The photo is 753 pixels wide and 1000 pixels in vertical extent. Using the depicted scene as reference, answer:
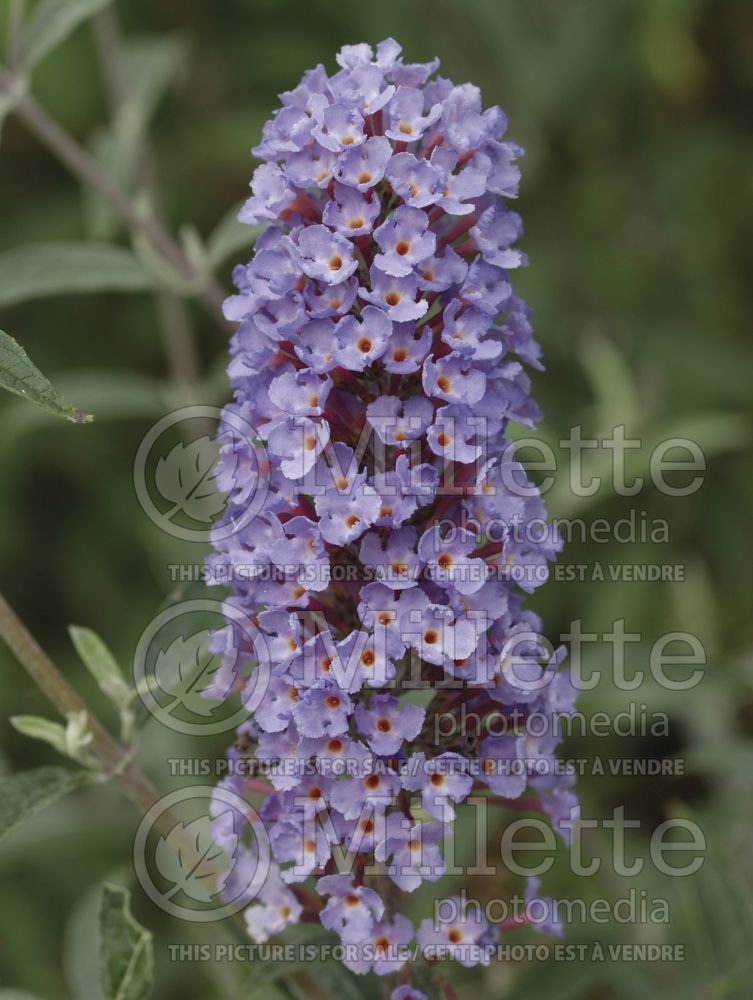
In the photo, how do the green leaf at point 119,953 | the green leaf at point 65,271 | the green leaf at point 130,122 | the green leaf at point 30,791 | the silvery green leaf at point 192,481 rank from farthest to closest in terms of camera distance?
the green leaf at point 130,122, the silvery green leaf at point 192,481, the green leaf at point 65,271, the green leaf at point 119,953, the green leaf at point 30,791

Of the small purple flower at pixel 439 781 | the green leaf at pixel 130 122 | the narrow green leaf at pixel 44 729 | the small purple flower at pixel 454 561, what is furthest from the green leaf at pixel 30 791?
the green leaf at pixel 130 122

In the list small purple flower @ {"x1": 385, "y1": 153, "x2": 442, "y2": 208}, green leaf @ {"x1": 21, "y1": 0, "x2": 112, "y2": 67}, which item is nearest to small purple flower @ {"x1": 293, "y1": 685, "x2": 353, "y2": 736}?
small purple flower @ {"x1": 385, "y1": 153, "x2": 442, "y2": 208}

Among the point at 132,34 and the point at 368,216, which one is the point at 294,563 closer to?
the point at 368,216

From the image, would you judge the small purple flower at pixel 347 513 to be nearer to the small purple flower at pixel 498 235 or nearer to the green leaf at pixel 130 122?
the small purple flower at pixel 498 235

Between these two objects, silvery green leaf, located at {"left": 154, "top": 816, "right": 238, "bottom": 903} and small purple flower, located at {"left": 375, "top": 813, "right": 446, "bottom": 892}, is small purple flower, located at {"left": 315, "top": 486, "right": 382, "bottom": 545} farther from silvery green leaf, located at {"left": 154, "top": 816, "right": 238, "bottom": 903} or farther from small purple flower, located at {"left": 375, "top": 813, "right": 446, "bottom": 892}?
silvery green leaf, located at {"left": 154, "top": 816, "right": 238, "bottom": 903}

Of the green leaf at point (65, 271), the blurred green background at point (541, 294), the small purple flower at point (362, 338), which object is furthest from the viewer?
the blurred green background at point (541, 294)

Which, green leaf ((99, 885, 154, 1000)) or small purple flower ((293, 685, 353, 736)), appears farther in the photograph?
green leaf ((99, 885, 154, 1000))

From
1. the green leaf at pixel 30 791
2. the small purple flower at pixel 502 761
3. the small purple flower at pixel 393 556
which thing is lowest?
the green leaf at pixel 30 791
